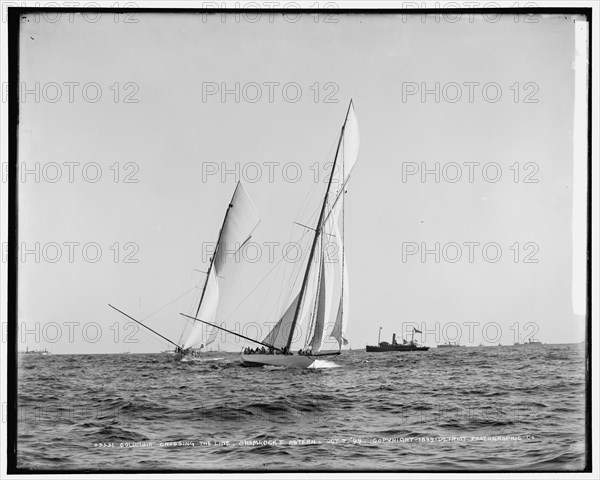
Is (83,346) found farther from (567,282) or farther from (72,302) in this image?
(567,282)

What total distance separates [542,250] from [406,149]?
0.91 metres

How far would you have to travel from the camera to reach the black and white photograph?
424cm

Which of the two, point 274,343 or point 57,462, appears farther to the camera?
point 274,343

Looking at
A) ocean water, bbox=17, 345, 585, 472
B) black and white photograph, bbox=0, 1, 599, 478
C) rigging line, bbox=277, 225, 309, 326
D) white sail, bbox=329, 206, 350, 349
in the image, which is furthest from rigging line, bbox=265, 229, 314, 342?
ocean water, bbox=17, 345, 585, 472

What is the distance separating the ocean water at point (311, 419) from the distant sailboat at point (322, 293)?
385 mm

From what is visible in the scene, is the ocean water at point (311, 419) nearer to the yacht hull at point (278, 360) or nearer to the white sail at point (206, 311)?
the white sail at point (206, 311)

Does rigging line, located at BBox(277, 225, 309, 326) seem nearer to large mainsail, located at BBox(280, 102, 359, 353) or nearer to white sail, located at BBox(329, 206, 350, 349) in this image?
large mainsail, located at BBox(280, 102, 359, 353)

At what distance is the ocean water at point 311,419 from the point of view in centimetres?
424

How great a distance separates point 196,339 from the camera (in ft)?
15.2

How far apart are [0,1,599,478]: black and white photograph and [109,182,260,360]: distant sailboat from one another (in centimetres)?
2

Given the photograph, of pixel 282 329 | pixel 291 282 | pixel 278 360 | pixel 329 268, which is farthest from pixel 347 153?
pixel 278 360

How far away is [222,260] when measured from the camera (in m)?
4.37

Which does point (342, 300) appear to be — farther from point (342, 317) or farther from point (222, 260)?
point (222, 260)

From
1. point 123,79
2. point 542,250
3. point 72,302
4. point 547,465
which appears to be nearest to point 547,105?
point 542,250
